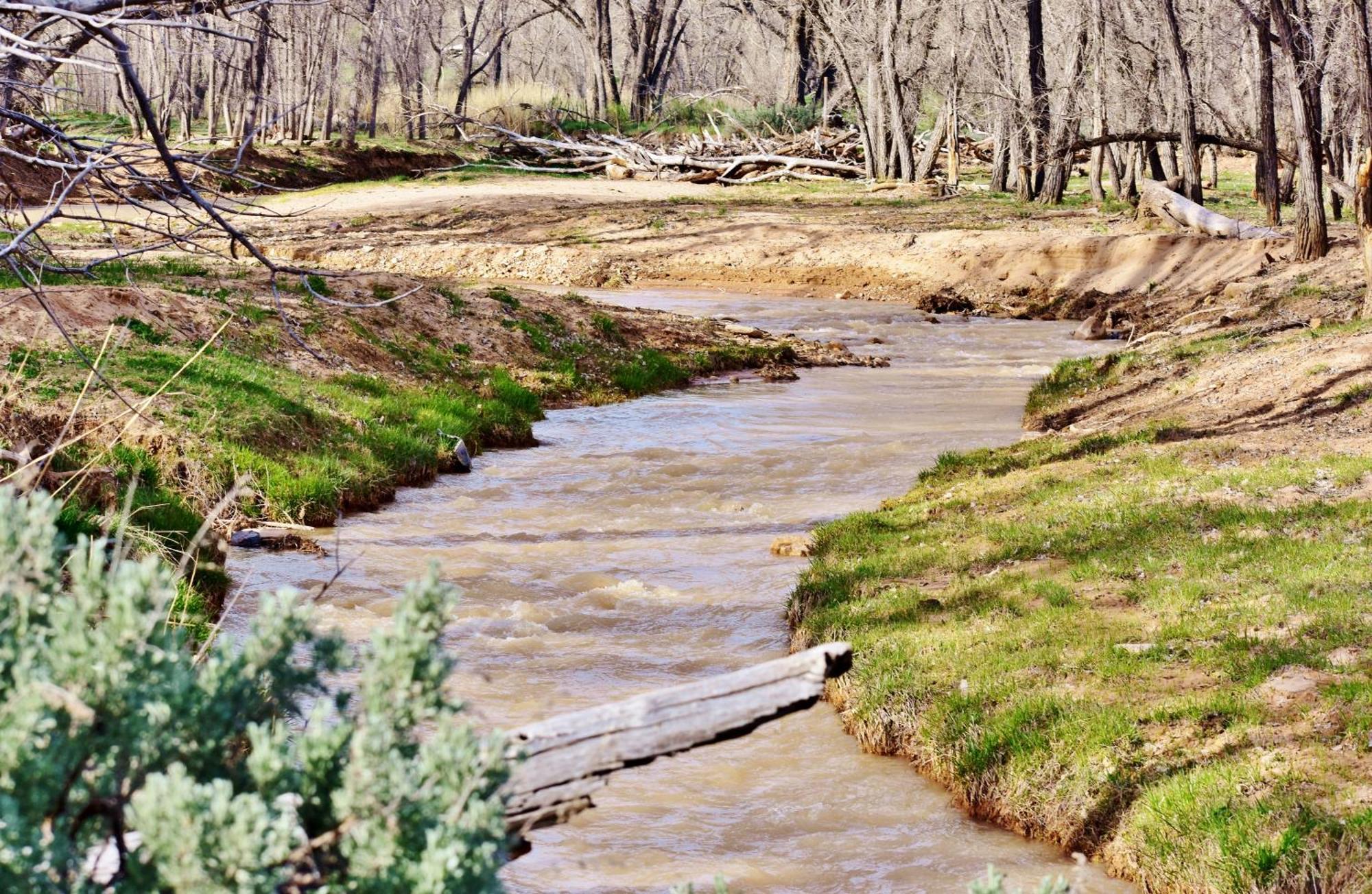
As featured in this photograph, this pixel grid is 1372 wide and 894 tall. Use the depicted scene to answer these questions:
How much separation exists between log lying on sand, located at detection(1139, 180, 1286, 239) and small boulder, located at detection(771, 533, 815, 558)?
619 inches

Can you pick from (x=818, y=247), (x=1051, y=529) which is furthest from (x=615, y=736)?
(x=818, y=247)

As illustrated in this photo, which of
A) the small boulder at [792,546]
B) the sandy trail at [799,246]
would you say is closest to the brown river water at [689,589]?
the small boulder at [792,546]

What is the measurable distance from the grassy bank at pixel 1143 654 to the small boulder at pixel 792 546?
0.12 m

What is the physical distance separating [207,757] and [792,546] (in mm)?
7559

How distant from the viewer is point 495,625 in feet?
27.2

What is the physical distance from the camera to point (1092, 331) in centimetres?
2131

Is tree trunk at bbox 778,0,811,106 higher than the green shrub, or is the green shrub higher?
tree trunk at bbox 778,0,811,106

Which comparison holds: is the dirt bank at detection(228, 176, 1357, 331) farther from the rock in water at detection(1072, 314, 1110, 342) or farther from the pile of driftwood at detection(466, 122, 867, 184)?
the pile of driftwood at detection(466, 122, 867, 184)

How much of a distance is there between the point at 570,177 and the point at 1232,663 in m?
36.2

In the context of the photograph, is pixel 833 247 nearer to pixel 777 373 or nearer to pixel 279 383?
pixel 777 373

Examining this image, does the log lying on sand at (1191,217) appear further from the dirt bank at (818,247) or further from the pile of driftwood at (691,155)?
the pile of driftwood at (691,155)

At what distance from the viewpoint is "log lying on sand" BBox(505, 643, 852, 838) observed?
122 inches

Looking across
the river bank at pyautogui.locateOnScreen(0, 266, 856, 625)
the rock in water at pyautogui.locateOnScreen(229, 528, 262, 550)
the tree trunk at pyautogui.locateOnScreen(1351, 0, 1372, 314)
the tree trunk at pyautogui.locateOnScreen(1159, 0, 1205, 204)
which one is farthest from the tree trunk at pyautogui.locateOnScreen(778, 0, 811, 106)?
the rock in water at pyautogui.locateOnScreen(229, 528, 262, 550)

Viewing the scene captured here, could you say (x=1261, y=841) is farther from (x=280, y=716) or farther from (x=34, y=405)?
(x=34, y=405)
